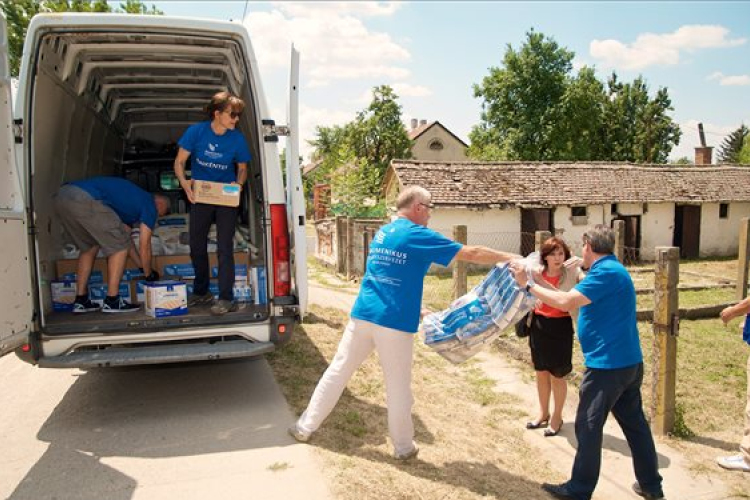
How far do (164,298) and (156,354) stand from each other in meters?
0.56

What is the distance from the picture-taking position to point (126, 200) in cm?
540

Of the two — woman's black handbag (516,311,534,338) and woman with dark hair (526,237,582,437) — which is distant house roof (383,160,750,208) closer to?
woman's black handbag (516,311,534,338)

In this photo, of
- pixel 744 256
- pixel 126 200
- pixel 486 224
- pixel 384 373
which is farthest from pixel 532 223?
pixel 384 373

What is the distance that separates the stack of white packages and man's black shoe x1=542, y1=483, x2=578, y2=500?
1.00 metres

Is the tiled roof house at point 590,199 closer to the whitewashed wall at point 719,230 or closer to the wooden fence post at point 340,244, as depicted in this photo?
the whitewashed wall at point 719,230

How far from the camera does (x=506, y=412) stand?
214 inches

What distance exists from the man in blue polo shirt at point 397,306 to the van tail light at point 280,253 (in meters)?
0.88

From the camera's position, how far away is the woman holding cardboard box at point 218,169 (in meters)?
4.94

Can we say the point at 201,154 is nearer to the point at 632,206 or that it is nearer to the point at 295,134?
the point at 295,134

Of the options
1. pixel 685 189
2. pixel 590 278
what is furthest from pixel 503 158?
pixel 590 278

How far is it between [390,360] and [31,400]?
348cm

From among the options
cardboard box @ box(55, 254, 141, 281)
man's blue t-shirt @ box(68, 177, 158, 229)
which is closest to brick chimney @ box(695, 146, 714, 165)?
man's blue t-shirt @ box(68, 177, 158, 229)

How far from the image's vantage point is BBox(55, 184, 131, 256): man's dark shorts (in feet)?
16.5

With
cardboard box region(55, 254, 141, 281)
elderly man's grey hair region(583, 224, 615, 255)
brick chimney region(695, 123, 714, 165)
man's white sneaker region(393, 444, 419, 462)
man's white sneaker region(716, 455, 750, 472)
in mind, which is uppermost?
brick chimney region(695, 123, 714, 165)
